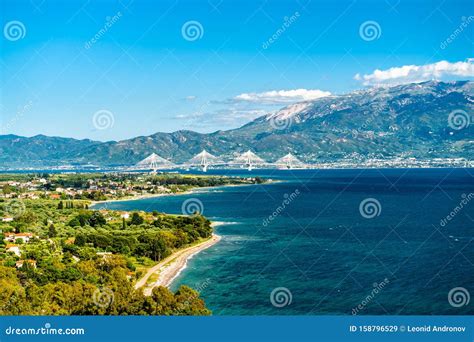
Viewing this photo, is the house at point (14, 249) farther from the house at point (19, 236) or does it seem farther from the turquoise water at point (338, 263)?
the turquoise water at point (338, 263)

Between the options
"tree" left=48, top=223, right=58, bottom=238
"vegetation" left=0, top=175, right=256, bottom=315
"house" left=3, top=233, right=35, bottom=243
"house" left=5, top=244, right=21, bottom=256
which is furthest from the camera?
"tree" left=48, top=223, right=58, bottom=238

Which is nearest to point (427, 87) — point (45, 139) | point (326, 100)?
point (326, 100)

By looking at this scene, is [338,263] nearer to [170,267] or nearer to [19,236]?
[170,267]

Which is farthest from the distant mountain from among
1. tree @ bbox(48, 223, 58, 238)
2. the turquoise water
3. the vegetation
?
tree @ bbox(48, 223, 58, 238)

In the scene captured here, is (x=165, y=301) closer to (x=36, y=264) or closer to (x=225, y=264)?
(x=36, y=264)

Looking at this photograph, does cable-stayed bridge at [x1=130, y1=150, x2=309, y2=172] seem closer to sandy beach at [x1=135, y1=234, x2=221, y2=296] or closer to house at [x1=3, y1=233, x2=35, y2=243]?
sandy beach at [x1=135, y1=234, x2=221, y2=296]

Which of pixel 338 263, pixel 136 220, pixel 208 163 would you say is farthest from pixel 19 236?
pixel 208 163
